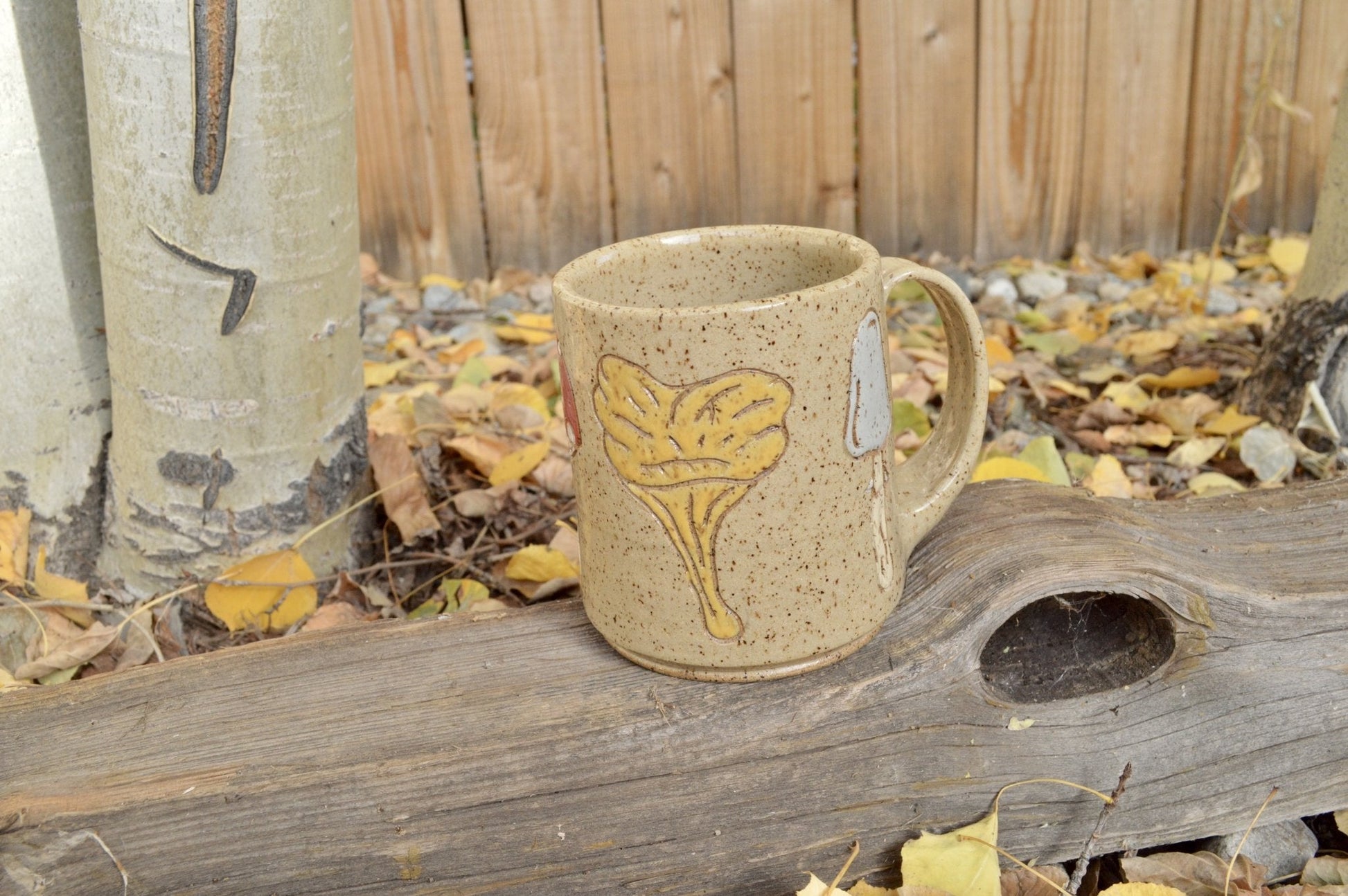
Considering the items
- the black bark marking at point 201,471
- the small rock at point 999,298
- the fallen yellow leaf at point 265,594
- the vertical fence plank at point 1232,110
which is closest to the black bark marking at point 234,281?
the black bark marking at point 201,471

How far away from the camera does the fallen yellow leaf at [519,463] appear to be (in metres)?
1.83

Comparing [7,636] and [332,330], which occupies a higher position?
[332,330]

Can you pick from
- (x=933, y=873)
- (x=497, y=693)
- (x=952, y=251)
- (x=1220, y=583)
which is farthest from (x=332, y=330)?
(x=952, y=251)

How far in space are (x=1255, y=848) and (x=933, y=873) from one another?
43cm

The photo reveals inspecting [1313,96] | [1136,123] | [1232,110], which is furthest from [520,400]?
[1313,96]

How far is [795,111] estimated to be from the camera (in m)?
2.86

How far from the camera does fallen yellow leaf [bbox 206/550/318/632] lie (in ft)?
5.24

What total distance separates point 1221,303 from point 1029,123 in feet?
2.03

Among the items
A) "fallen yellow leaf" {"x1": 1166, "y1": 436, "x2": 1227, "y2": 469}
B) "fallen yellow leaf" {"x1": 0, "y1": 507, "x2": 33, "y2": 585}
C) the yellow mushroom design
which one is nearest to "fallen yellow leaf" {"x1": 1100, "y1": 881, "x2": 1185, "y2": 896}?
the yellow mushroom design

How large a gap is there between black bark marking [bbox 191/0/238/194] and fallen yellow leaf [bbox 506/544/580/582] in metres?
0.60

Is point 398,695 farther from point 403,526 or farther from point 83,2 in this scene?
point 83,2

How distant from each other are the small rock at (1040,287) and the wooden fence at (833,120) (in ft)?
0.62

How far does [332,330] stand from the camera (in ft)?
5.19

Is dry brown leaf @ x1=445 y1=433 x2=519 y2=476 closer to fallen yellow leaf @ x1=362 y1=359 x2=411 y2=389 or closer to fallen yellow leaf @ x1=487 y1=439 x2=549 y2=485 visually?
fallen yellow leaf @ x1=487 y1=439 x2=549 y2=485
